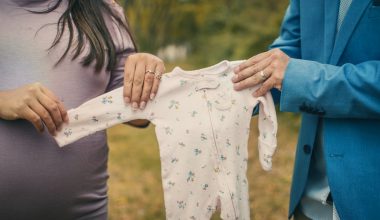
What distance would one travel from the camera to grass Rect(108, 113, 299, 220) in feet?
16.9

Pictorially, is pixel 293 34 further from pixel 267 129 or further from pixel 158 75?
pixel 158 75

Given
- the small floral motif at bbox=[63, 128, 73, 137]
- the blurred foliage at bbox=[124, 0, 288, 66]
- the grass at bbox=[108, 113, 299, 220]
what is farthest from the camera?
the blurred foliage at bbox=[124, 0, 288, 66]

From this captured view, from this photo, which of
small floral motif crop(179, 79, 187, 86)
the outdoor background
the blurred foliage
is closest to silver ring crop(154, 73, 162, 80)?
small floral motif crop(179, 79, 187, 86)

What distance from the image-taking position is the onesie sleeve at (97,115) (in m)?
2.00

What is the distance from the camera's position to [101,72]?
6.96 ft

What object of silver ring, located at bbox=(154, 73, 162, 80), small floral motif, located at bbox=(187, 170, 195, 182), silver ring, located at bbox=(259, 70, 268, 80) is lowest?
Result: small floral motif, located at bbox=(187, 170, 195, 182)

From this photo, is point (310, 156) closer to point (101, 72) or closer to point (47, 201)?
point (101, 72)

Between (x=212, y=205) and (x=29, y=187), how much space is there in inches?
28.8

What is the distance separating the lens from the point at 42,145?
200 centimetres

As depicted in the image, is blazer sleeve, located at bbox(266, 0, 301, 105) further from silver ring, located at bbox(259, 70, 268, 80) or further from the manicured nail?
the manicured nail

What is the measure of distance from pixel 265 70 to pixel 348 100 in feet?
1.07

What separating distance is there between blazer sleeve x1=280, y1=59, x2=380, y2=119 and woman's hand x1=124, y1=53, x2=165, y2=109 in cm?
51

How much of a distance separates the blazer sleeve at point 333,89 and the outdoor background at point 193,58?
2998 millimetres

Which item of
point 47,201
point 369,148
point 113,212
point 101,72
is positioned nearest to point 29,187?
point 47,201
